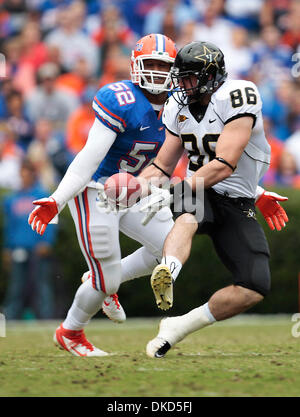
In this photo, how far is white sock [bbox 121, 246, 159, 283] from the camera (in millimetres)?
5305

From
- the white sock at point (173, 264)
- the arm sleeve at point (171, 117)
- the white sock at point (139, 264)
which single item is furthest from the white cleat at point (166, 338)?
the arm sleeve at point (171, 117)

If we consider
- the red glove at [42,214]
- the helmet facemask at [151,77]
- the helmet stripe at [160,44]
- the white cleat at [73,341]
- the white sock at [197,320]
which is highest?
the helmet stripe at [160,44]

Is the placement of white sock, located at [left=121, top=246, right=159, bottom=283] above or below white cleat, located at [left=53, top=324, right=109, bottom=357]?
above

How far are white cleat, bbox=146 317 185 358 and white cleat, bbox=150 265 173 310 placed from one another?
0.41 metres

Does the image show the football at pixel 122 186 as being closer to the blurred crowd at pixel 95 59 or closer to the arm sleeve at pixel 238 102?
the arm sleeve at pixel 238 102

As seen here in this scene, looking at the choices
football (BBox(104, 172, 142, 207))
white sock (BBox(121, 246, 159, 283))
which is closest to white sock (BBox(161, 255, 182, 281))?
football (BBox(104, 172, 142, 207))

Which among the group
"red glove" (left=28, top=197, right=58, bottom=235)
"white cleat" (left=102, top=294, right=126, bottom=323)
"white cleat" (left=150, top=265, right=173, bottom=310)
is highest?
"red glove" (left=28, top=197, right=58, bottom=235)

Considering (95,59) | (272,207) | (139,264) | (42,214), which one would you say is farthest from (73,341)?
(95,59)

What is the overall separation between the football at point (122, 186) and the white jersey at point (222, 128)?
350 millimetres

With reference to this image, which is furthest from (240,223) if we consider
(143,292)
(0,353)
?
(143,292)

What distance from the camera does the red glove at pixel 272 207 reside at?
5.08 meters

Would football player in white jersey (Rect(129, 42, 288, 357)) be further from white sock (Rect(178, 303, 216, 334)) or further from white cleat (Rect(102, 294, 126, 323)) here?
white cleat (Rect(102, 294, 126, 323))

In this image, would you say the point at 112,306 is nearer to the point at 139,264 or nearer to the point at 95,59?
the point at 139,264

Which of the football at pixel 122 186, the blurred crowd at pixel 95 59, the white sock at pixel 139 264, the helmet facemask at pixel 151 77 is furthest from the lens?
the blurred crowd at pixel 95 59
